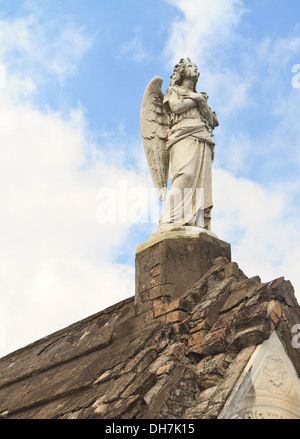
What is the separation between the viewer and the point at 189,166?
A: 25.5 feet

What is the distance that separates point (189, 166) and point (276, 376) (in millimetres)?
3077

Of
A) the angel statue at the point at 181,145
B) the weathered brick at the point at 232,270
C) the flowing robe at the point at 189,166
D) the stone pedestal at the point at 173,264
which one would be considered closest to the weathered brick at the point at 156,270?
the stone pedestal at the point at 173,264

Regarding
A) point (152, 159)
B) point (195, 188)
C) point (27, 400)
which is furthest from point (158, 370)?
point (152, 159)

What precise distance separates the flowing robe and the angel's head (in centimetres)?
12

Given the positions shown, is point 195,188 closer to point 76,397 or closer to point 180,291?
point 180,291

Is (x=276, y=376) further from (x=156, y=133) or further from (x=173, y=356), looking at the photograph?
(x=156, y=133)

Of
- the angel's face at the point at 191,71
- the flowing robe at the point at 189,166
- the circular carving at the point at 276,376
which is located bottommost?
the circular carving at the point at 276,376

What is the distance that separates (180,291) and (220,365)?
1.42 m

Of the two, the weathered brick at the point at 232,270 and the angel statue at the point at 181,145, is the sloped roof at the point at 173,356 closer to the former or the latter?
the weathered brick at the point at 232,270

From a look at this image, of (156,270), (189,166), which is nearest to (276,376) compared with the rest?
(156,270)

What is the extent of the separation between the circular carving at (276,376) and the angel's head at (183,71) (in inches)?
161

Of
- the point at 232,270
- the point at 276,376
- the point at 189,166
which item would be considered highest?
the point at 189,166

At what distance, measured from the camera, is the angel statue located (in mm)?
Result: 7633

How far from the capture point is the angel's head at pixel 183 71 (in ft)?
27.1
